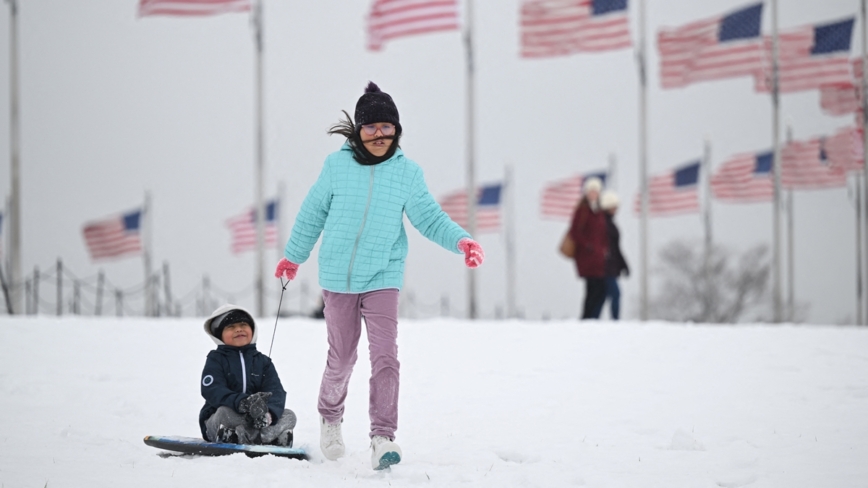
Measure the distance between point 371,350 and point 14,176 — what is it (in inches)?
839

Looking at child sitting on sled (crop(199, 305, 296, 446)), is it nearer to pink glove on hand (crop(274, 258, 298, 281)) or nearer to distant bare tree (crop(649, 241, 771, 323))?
pink glove on hand (crop(274, 258, 298, 281))

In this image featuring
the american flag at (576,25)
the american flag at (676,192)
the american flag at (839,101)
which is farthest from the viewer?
the american flag at (676,192)

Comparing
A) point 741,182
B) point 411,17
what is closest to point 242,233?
point 411,17

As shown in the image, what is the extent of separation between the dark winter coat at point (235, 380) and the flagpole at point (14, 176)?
693 inches

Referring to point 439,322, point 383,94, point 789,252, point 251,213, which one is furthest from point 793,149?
point 383,94

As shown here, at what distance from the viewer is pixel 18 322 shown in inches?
457

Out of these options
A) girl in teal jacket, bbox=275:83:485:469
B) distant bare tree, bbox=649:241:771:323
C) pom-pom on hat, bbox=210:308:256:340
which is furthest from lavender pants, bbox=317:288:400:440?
distant bare tree, bbox=649:241:771:323

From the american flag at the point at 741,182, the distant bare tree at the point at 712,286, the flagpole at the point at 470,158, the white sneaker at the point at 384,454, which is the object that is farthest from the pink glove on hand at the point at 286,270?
the distant bare tree at the point at 712,286

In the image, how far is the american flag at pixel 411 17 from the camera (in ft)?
61.6

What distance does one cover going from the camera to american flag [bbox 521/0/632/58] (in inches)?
771

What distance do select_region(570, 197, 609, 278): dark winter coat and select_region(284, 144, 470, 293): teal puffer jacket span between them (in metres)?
7.76

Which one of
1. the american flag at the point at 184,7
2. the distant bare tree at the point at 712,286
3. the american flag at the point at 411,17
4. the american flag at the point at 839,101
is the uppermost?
the american flag at the point at 184,7

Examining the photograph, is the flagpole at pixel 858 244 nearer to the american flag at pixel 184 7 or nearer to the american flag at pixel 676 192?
Answer: the american flag at pixel 676 192

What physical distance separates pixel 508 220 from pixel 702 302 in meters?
12.1
